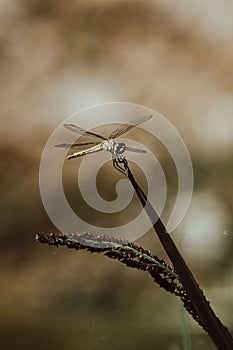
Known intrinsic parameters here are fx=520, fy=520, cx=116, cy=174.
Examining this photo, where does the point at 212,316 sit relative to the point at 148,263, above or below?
below

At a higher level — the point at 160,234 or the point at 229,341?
the point at 160,234

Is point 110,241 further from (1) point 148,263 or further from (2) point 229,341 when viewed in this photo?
(2) point 229,341

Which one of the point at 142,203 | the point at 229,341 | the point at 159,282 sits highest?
the point at 142,203

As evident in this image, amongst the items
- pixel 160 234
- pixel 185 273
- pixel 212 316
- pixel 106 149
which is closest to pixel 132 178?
pixel 160 234

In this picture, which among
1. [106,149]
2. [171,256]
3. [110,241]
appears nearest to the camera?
[171,256]

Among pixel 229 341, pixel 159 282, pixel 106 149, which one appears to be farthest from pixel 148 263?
pixel 106 149

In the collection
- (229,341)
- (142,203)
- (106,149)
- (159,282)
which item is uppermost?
(106,149)

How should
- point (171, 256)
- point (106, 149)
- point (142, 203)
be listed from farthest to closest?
point (106, 149) < point (142, 203) < point (171, 256)

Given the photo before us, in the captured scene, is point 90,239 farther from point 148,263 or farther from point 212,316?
point 212,316

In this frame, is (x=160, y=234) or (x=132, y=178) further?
(x=132, y=178)
